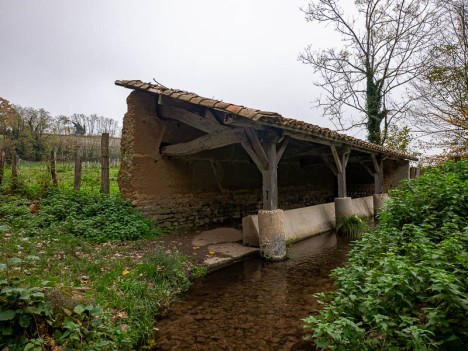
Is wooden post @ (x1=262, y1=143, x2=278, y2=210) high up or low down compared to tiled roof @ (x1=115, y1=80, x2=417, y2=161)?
down

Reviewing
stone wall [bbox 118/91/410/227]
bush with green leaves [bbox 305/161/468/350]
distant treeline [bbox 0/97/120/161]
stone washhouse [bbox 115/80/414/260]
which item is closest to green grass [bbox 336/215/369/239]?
stone washhouse [bbox 115/80/414/260]

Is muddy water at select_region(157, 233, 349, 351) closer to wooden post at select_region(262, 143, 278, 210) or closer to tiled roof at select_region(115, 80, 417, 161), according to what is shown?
wooden post at select_region(262, 143, 278, 210)

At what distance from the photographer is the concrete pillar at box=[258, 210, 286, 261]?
19.3 feet

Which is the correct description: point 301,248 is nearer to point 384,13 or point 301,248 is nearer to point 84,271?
point 84,271

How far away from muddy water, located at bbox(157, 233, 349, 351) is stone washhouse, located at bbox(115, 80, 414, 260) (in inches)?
31.7

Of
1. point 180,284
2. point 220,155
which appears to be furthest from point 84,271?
point 220,155

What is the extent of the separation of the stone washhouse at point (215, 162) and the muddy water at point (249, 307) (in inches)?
31.7

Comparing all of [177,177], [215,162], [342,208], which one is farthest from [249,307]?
[342,208]

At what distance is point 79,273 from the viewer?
4.12 meters

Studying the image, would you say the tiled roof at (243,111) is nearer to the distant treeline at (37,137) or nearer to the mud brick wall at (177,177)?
the mud brick wall at (177,177)

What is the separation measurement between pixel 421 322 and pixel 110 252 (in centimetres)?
477

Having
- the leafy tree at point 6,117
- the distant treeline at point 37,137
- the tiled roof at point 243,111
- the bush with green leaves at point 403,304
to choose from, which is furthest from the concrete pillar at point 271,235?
the leafy tree at point 6,117

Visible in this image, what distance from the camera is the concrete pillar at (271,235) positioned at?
588cm

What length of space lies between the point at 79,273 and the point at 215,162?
546cm
